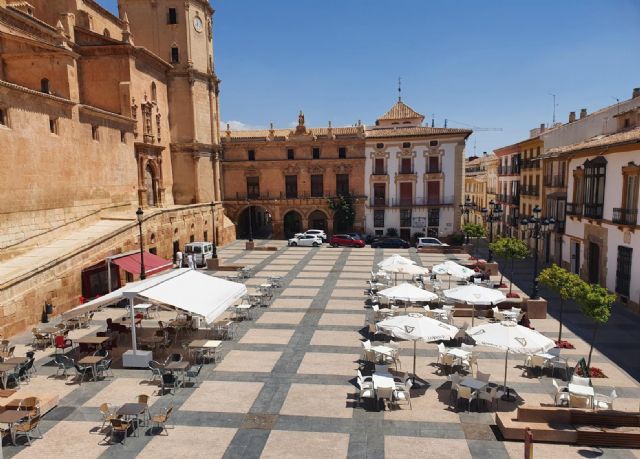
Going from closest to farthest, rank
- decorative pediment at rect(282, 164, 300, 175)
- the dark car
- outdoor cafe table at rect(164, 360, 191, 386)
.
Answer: outdoor cafe table at rect(164, 360, 191, 386) < the dark car < decorative pediment at rect(282, 164, 300, 175)

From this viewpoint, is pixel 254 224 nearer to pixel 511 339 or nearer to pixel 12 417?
pixel 12 417

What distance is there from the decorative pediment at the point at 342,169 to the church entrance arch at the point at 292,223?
653cm

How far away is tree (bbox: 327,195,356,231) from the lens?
43.7 metres

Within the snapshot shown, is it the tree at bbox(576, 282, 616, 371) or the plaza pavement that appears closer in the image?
the plaza pavement

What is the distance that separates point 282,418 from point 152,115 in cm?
2990

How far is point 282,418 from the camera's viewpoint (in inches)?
409

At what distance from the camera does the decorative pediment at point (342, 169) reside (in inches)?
1743

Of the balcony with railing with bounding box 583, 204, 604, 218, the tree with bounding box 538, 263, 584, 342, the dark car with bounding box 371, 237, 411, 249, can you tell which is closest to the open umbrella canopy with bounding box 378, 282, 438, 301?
the tree with bounding box 538, 263, 584, 342

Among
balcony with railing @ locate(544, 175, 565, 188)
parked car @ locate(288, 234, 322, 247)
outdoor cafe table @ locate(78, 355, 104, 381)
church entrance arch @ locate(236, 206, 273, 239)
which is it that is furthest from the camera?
church entrance arch @ locate(236, 206, 273, 239)

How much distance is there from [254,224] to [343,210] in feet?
44.1

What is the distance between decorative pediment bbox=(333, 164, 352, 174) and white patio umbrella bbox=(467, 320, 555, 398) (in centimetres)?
3393

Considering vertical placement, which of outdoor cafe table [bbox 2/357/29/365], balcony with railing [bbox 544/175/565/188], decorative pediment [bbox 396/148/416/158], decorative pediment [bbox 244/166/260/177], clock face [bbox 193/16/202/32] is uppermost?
clock face [bbox 193/16/202/32]

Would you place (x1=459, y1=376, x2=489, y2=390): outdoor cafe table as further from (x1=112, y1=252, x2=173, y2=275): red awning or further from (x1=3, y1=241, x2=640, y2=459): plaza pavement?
(x1=112, y1=252, x2=173, y2=275): red awning

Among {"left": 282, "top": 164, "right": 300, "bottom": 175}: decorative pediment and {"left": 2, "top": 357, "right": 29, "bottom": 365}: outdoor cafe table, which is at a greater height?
{"left": 282, "top": 164, "right": 300, "bottom": 175}: decorative pediment
